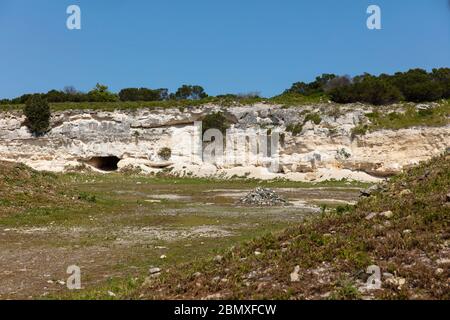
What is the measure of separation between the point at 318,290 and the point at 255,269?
1.40m

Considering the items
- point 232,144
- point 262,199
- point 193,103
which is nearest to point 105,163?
point 193,103

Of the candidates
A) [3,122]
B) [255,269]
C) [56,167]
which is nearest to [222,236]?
[255,269]

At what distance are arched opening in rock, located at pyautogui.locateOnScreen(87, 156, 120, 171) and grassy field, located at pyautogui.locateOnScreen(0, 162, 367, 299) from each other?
1333 inches

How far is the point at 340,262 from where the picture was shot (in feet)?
24.5

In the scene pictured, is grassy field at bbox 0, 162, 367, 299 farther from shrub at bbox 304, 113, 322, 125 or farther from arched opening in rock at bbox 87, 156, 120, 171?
arched opening in rock at bbox 87, 156, 120, 171

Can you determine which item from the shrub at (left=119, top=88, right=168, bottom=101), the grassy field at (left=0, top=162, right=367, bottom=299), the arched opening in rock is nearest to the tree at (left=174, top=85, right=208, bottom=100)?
the shrub at (left=119, top=88, right=168, bottom=101)

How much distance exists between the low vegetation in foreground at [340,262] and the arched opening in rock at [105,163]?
54568 millimetres

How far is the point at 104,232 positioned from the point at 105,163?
160 ft

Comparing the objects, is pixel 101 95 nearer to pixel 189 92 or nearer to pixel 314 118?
pixel 189 92

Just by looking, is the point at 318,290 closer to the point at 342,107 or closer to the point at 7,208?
the point at 7,208

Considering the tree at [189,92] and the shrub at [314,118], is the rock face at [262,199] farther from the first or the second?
the tree at [189,92]

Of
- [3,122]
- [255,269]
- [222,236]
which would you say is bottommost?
[222,236]

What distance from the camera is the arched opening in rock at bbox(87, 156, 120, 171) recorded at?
2441 inches

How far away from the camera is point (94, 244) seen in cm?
1485
